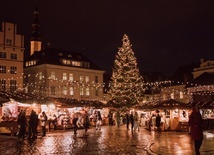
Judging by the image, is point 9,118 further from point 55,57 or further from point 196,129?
point 55,57

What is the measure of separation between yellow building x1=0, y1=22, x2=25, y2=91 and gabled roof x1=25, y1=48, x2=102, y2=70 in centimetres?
758

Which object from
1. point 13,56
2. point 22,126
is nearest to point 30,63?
point 13,56

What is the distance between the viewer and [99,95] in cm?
7506

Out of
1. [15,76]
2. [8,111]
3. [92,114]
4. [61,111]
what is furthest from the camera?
[15,76]

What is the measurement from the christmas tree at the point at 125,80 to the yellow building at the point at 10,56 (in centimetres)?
1571

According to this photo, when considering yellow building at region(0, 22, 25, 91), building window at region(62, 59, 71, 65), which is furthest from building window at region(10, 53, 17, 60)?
building window at region(62, 59, 71, 65)

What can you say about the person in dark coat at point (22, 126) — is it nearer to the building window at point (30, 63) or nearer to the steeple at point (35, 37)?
the building window at point (30, 63)

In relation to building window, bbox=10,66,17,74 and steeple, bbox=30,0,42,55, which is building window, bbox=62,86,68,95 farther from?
steeple, bbox=30,0,42,55

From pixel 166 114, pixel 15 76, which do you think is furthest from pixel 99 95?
pixel 166 114

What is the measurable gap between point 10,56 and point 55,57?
12.2 m

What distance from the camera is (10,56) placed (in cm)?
5797

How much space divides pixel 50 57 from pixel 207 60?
95.4 feet

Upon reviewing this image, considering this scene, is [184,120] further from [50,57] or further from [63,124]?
[50,57]

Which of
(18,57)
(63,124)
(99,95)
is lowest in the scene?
(63,124)
